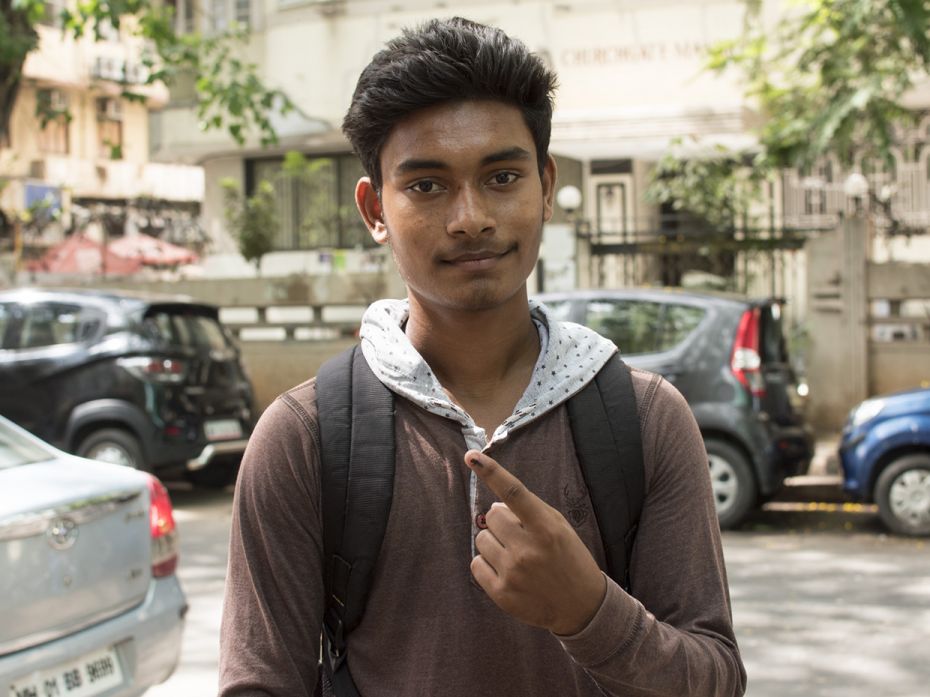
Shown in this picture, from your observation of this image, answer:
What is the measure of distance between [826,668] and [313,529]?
4.58 meters

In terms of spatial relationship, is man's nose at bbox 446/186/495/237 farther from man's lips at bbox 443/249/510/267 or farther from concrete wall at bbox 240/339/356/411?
concrete wall at bbox 240/339/356/411

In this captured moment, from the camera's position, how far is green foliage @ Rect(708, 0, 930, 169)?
1044cm

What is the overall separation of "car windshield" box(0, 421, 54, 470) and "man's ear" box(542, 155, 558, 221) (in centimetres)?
347

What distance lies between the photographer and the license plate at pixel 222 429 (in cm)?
1055

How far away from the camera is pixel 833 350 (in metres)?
13.1

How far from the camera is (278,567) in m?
1.69

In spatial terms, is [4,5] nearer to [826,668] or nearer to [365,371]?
[826,668]

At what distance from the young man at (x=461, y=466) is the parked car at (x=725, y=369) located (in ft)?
23.8

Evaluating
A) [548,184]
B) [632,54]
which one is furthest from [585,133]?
[548,184]

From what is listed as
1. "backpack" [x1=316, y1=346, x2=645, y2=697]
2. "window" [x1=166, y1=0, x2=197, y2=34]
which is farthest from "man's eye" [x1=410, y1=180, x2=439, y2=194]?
"window" [x1=166, y1=0, x2=197, y2=34]

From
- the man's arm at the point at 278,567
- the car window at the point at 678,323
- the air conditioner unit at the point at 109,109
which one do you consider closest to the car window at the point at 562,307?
the car window at the point at 678,323

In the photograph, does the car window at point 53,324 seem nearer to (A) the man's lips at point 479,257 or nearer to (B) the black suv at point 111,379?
(B) the black suv at point 111,379

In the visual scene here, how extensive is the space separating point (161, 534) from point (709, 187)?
1071 cm

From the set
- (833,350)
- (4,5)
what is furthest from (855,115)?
→ (4,5)
